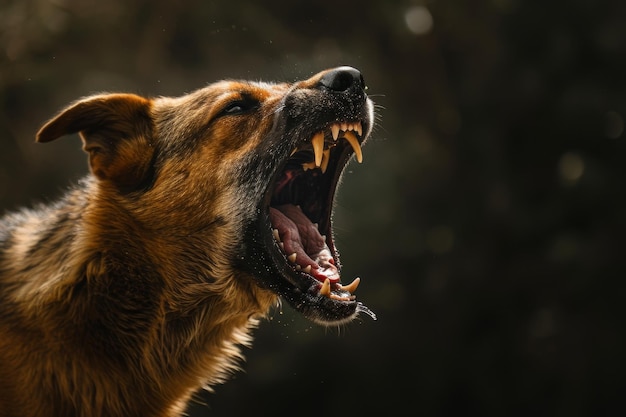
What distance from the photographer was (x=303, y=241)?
3801 millimetres

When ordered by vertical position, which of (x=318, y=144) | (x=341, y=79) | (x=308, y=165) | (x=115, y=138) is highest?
(x=341, y=79)

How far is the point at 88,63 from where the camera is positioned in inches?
318

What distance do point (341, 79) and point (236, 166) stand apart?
64 centimetres

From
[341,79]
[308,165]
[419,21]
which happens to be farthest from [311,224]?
[419,21]

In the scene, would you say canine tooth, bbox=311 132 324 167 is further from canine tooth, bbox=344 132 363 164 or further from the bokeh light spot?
the bokeh light spot

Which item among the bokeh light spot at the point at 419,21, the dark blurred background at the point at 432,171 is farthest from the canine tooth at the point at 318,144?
the bokeh light spot at the point at 419,21

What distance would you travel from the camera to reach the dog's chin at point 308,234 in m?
3.42

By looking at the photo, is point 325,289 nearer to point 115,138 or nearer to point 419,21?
point 115,138

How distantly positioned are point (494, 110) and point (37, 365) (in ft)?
20.4

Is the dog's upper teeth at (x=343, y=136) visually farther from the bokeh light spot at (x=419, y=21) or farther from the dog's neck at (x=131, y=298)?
the bokeh light spot at (x=419, y=21)

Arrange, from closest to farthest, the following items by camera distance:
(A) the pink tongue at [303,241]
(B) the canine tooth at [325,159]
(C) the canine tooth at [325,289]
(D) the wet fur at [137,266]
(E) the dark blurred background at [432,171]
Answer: (D) the wet fur at [137,266], (C) the canine tooth at [325,289], (A) the pink tongue at [303,241], (B) the canine tooth at [325,159], (E) the dark blurred background at [432,171]

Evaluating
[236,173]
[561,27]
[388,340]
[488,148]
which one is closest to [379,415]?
[388,340]

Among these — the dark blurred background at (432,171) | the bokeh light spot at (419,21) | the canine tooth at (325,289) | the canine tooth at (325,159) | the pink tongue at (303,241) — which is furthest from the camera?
the bokeh light spot at (419,21)

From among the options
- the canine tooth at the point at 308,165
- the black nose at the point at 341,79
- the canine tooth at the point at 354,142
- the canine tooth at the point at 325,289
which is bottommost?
the canine tooth at the point at 325,289
